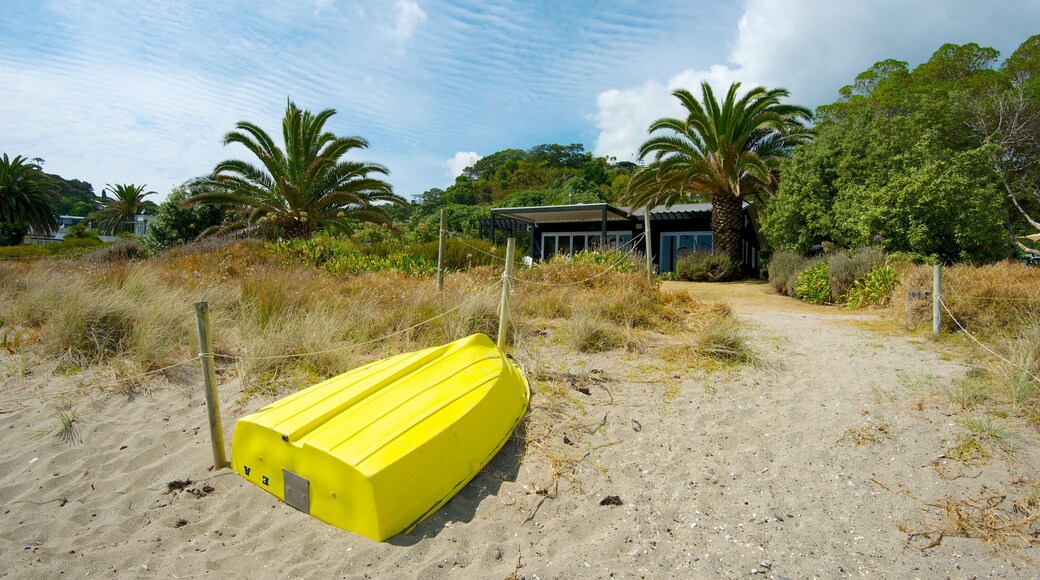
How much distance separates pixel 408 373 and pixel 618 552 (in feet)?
5.97

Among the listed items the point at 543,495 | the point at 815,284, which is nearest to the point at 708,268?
the point at 815,284

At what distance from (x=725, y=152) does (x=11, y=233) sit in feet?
121

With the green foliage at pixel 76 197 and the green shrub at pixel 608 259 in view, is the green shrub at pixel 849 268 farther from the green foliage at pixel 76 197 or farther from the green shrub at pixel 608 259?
the green foliage at pixel 76 197

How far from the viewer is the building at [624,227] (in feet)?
74.9

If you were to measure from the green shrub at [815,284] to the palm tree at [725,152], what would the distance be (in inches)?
184

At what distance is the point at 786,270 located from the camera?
1392cm

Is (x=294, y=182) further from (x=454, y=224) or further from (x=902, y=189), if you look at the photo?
(x=454, y=224)

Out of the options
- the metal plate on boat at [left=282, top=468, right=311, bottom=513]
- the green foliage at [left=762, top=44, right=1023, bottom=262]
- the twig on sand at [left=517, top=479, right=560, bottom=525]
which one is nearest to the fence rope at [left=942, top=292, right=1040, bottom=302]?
the green foliage at [left=762, top=44, right=1023, bottom=262]

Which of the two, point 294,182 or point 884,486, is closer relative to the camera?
point 884,486

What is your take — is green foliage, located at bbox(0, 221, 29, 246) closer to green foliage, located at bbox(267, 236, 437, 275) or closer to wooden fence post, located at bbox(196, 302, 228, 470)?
green foliage, located at bbox(267, 236, 437, 275)

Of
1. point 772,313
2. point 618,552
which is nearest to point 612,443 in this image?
point 618,552

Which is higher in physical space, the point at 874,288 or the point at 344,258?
the point at 344,258

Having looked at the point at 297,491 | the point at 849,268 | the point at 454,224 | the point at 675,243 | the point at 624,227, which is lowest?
the point at 297,491

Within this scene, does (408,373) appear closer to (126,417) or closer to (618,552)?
(618,552)
